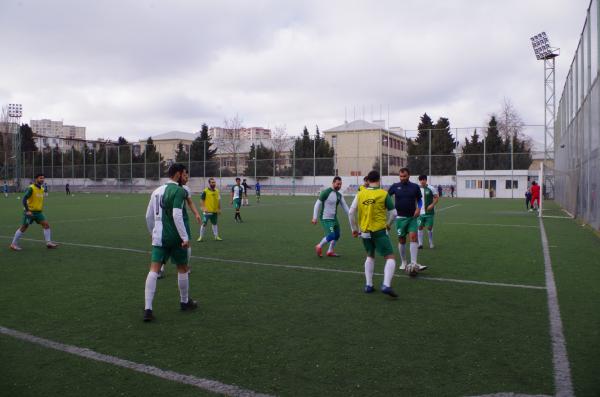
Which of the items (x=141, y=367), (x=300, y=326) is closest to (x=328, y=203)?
(x=300, y=326)

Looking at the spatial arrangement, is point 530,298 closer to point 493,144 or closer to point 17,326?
point 17,326

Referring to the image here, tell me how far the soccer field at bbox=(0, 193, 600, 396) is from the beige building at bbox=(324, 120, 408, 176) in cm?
4806

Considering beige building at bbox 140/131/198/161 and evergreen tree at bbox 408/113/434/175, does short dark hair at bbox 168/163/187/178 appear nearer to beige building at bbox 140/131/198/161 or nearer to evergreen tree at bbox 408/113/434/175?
evergreen tree at bbox 408/113/434/175

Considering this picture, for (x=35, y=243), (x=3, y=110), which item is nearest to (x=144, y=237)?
(x=35, y=243)

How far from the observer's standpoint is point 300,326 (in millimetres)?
5988

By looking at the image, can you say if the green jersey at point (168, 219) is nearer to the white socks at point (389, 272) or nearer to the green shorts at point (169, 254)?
the green shorts at point (169, 254)

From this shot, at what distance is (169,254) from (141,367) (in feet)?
6.64

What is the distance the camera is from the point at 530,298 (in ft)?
24.1

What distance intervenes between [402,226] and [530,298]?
103 inches

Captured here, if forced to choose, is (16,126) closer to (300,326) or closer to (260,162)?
(260,162)

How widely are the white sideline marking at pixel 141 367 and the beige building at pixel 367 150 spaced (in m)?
52.5

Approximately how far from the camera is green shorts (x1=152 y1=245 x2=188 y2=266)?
20.8 feet

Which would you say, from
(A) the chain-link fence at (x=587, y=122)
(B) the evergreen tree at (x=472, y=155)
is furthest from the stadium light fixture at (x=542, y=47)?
(A) the chain-link fence at (x=587, y=122)

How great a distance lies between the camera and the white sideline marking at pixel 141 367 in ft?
13.6
